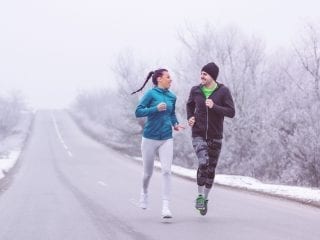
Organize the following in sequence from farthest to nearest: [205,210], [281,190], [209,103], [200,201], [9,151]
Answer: [9,151]
[281,190]
[205,210]
[200,201]
[209,103]

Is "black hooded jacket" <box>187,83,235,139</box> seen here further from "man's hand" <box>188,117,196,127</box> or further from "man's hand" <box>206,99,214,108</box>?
"man's hand" <box>206,99,214,108</box>

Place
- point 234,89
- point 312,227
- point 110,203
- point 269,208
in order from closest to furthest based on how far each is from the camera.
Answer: point 312,227
point 269,208
point 110,203
point 234,89

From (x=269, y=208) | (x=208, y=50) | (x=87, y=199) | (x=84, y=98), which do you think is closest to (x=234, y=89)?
(x=208, y=50)

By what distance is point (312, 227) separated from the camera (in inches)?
285

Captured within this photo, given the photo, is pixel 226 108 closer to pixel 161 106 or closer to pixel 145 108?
pixel 161 106

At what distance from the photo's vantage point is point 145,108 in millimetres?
7891

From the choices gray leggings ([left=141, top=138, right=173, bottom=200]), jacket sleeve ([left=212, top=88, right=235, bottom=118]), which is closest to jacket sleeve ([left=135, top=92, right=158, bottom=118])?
gray leggings ([left=141, top=138, right=173, bottom=200])

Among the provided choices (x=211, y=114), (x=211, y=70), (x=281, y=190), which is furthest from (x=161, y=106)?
(x=281, y=190)

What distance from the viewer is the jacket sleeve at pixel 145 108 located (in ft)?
25.6

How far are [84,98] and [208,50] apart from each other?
96.0 meters

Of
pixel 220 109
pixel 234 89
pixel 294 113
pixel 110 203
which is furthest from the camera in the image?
pixel 234 89

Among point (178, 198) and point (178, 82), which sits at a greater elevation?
point (178, 82)

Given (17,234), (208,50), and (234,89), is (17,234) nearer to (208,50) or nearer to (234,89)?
(234,89)

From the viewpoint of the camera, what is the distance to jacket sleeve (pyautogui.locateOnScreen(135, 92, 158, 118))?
7.79 meters
